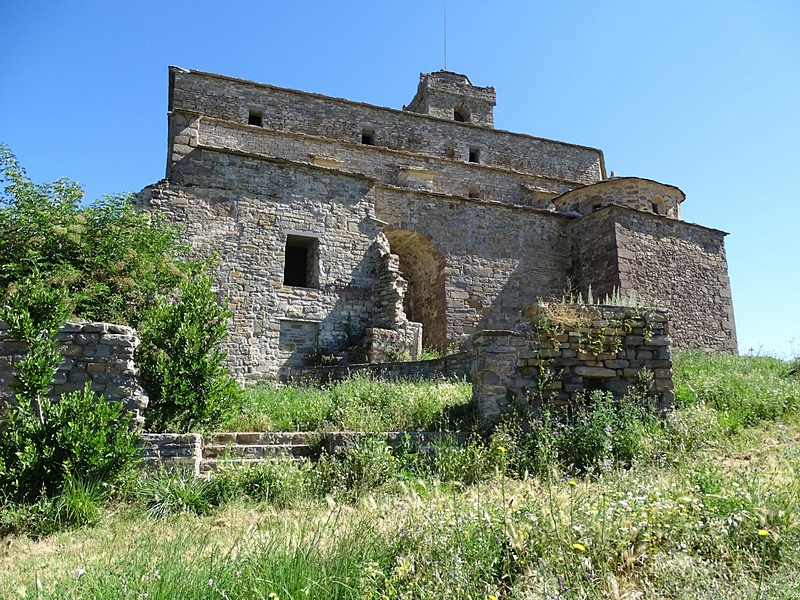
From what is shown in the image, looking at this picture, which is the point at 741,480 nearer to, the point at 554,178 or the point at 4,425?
the point at 4,425

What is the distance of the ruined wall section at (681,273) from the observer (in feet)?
56.7

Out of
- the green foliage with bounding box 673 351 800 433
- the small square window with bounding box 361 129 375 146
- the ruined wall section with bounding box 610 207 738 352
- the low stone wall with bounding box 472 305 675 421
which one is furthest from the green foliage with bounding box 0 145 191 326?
the ruined wall section with bounding box 610 207 738 352

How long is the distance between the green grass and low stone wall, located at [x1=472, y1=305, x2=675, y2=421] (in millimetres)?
674

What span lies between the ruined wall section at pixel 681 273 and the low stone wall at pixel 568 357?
31.8 ft

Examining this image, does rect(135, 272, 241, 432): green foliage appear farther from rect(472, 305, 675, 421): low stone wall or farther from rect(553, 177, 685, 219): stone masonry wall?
rect(553, 177, 685, 219): stone masonry wall

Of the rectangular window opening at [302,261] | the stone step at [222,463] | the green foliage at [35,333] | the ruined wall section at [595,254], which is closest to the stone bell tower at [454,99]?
the ruined wall section at [595,254]

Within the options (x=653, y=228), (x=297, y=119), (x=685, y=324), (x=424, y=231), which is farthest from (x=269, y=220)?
(x=685, y=324)

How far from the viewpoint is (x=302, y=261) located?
52.2ft

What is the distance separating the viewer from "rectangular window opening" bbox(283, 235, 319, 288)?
14602 mm

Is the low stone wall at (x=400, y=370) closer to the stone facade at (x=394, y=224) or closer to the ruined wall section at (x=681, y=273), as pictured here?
the stone facade at (x=394, y=224)

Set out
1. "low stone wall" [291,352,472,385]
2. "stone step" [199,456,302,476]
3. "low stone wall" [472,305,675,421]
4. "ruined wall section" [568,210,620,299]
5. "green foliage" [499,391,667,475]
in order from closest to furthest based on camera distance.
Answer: "stone step" [199,456,302,476]
"green foliage" [499,391,667,475]
"low stone wall" [472,305,675,421]
"low stone wall" [291,352,472,385]
"ruined wall section" [568,210,620,299]

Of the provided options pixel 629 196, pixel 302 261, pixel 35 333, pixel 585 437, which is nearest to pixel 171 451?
pixel 35 333

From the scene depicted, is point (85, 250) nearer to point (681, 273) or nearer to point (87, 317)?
point (87, 317)

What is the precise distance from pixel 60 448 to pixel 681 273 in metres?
17.7
